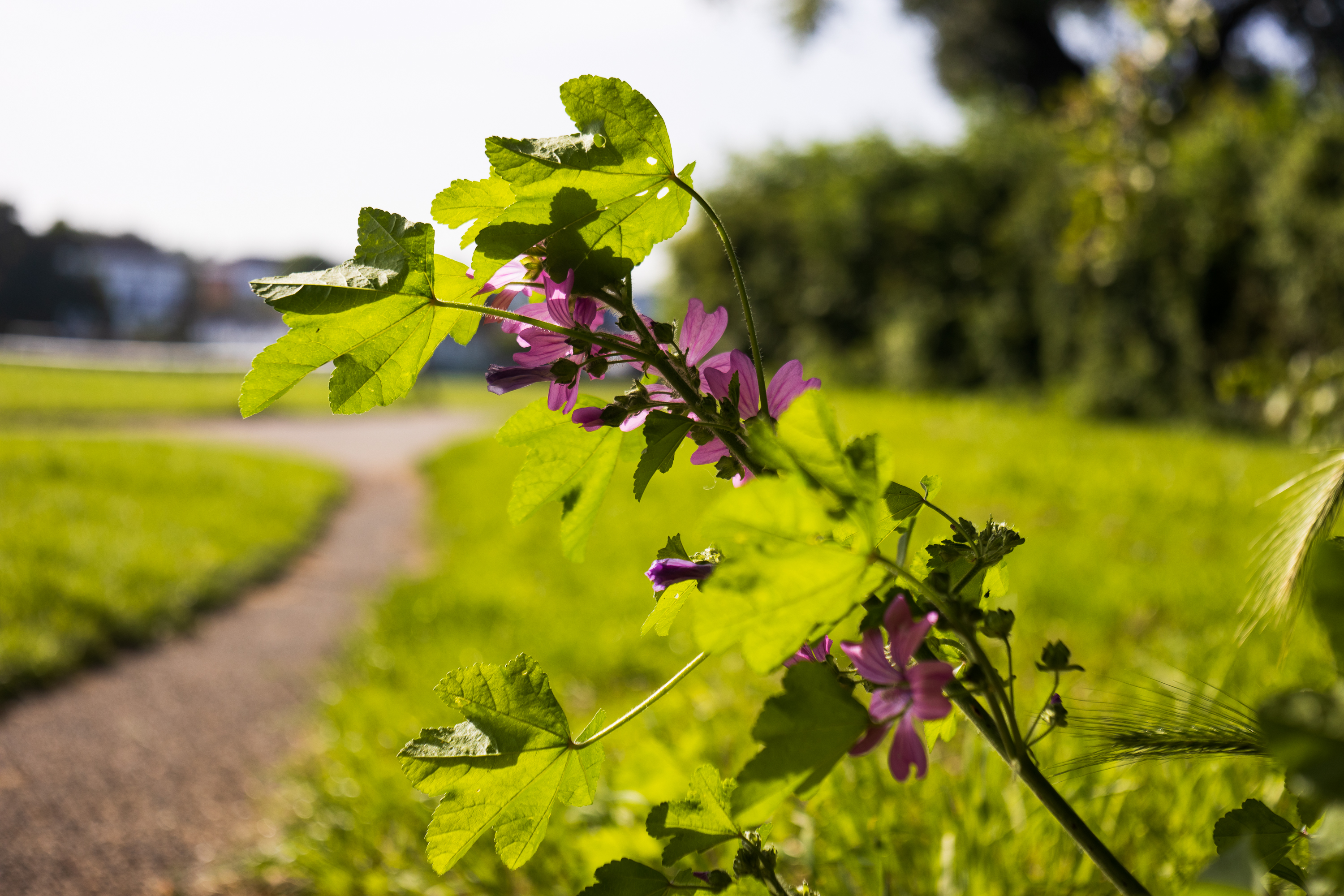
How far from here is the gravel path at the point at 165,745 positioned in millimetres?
2639

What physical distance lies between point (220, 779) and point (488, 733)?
3132 mm

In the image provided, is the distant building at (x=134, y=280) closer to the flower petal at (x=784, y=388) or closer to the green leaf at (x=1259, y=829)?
the flower petal at (x=784, y=388)

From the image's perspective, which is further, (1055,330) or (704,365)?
(1055,330)

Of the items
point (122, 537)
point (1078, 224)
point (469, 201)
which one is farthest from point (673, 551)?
point (122, 537)

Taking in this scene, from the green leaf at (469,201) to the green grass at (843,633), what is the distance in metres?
0.27

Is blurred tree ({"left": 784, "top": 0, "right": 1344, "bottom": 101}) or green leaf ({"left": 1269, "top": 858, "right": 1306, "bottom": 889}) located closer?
green leaf ({"left": 1269, "top": 858, "right": 1306, "bottom": 889})

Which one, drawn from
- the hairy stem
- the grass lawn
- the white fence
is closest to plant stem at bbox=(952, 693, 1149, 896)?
the hairy stem

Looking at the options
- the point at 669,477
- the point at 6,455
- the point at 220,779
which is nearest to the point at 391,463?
the point at 6,455

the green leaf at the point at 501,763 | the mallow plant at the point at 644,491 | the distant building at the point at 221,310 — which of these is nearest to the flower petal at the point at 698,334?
the mallow plant at the point at 644,491

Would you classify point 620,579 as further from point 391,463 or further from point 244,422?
point 244,422

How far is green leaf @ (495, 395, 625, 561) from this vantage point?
0.84 m

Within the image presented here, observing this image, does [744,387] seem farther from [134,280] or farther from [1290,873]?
[134,280]

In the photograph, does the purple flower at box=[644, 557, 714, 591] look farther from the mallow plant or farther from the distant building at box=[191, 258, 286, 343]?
the distant building at box=[191, 258, 286, 343]

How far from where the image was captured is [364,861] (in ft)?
7.60
